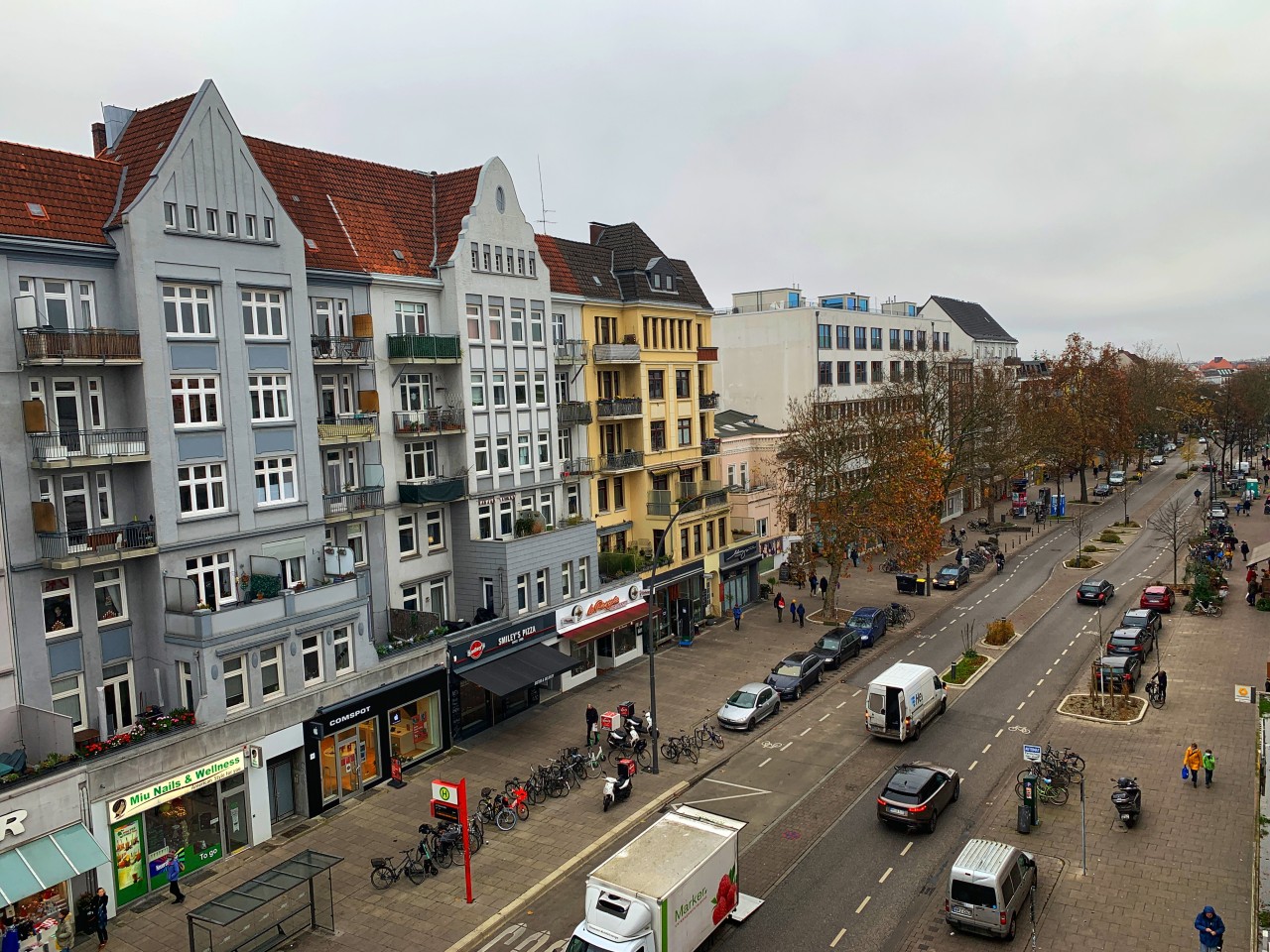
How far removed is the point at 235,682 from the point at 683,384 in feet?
Result: 94.1

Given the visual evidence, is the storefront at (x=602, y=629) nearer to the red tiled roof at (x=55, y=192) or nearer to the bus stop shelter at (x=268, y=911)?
the bus stop shelter at (x=268, y=911)

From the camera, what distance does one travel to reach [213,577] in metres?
26.7

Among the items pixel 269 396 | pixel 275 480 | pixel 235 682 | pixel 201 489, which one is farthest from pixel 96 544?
pixel 269 396

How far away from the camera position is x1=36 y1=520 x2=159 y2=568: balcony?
22973mm

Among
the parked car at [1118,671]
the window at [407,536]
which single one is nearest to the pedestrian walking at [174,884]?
the window at [407,536]

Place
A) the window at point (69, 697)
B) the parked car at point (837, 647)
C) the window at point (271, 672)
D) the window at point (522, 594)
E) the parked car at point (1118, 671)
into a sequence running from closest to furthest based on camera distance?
the window at point (69, 697) → the window at point (271, 672) → the parked car at point (1118, 671) → the window at point (522, 594) → the parked car at point (837, 647)

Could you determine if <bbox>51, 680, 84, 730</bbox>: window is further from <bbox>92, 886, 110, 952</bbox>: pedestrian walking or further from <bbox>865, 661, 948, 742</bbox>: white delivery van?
<bbox>865, 661, 948, 742</bbox>: white delivery van

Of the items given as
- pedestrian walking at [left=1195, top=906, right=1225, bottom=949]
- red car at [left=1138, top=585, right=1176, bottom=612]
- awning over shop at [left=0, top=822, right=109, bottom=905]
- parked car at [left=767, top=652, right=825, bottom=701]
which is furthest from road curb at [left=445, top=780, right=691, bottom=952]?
red car at [left=1138, top=585, right=1176, bottom=612]

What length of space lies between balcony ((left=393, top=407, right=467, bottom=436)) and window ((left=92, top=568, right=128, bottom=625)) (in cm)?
1064

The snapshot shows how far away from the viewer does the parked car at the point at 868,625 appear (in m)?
44.3

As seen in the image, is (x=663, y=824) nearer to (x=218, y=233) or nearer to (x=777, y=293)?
(x=218, y=233)

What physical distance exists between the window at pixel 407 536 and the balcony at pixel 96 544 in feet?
32.8

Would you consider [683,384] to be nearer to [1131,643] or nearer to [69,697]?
[1131,643]

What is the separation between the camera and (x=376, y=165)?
120ft
